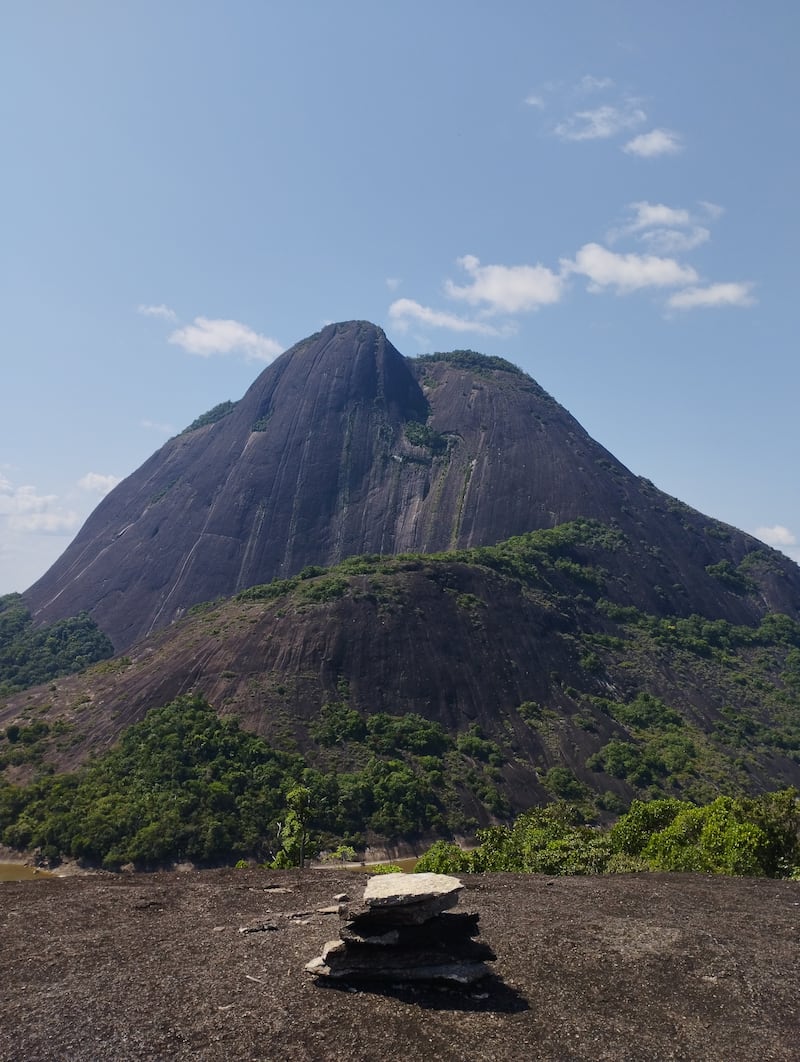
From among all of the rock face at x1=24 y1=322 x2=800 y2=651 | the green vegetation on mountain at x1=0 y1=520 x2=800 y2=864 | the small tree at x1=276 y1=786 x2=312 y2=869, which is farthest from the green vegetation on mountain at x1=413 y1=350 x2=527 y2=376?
the small tree at x1=276 y1=786 x2=312 y2=869

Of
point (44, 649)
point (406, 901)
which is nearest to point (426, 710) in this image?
point (406, 901)

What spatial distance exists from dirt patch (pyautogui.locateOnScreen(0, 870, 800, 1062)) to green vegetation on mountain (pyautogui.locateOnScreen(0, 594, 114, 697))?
68.2 metres

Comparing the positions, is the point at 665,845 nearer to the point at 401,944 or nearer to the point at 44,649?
the point at 401,944

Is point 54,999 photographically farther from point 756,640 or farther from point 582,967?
point 756,640

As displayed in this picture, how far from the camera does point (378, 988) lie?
41.3ft

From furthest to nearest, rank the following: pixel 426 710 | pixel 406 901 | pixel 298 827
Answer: pixel 426 710, pixel 298 827, pixel 406 901

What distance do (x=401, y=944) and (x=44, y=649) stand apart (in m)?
84.4

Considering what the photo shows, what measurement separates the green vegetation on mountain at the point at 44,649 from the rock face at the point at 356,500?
2.92 m

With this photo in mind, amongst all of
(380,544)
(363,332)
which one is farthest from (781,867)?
(363,332)

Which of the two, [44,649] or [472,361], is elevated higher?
[472,361]

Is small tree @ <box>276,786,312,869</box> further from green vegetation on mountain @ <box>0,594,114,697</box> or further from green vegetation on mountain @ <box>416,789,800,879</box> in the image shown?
green vegetation on mountain @ <box>0,594,114,697</box>

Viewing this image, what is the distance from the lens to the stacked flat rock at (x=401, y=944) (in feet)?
40.9

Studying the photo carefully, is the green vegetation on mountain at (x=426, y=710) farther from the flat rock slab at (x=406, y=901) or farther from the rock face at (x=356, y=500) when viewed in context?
the flat rock slab at (x=406, y=901)

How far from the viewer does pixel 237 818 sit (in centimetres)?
4362
